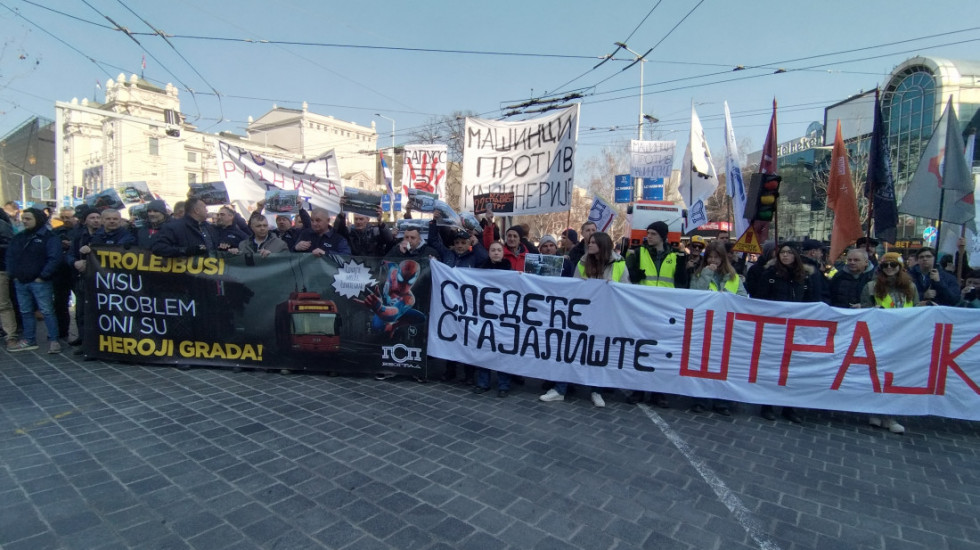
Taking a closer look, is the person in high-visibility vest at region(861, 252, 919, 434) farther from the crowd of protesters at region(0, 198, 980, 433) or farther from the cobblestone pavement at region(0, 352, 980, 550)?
the cobblestone pavement at region(0, 352, 980, 550)

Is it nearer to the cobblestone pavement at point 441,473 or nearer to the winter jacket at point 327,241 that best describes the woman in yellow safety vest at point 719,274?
the cobblestone pavement at point 441,473

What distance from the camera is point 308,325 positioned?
554 cm

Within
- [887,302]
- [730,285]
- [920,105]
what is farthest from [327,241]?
[920,105]

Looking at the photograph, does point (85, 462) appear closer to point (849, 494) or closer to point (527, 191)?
point (849, 494)

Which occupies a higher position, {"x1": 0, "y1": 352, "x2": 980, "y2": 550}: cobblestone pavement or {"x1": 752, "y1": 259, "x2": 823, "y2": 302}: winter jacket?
{"x1": 752, "y1": 259, "x2": 823, "y2": 302}: winter jacket

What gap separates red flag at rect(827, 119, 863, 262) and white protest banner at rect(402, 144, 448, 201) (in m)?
6.91

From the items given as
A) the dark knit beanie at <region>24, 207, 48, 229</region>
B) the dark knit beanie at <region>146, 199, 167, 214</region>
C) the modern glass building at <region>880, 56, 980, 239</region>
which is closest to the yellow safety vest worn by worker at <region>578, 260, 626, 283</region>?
the dark knit beanie at <region>146, 199, 167, 214</region>

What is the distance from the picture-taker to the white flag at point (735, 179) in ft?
23.7

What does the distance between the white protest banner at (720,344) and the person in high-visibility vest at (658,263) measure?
26.0 inches

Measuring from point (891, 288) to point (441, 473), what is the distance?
5.31 m

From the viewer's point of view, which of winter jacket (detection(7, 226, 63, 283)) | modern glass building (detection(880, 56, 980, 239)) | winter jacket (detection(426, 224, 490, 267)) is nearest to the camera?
winter jacket (detection(426, 224, 490, 267))

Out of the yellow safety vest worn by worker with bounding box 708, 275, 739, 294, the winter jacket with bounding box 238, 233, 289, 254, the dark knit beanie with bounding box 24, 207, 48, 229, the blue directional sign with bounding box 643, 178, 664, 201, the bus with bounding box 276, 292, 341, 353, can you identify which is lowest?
the bus with bounding box 276, 292, 341, 353

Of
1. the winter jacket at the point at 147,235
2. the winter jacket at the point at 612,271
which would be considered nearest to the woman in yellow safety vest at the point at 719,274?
the winter jacket at the point at 612,271

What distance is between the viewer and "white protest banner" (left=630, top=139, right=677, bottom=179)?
16.6 m
